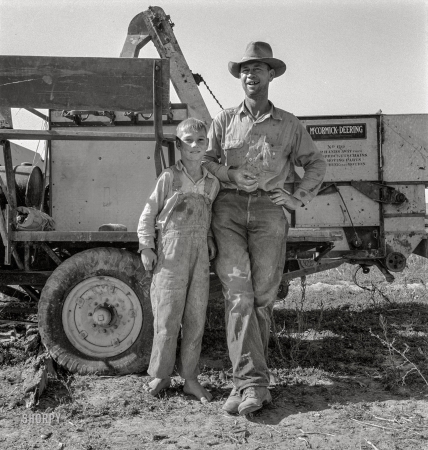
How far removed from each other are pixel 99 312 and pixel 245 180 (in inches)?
60.3

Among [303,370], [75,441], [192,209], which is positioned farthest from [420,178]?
[75,441]

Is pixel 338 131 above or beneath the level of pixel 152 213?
above

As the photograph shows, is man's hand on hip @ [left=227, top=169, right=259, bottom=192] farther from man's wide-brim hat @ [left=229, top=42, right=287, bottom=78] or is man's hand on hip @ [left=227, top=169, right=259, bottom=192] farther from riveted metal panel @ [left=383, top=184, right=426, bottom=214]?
riveted metal panel @ [left=383, top=184, right=426, bottom=214]

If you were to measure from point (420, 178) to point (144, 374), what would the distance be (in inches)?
182

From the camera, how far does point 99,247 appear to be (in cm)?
408

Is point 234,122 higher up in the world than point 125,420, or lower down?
higher up

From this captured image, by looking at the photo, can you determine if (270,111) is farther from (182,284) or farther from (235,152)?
(182,284)

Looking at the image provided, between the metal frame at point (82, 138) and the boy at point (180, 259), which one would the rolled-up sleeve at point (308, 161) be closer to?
the boy at point (180, 259)

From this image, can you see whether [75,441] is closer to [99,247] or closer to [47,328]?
[47,328]

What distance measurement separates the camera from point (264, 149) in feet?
11.7

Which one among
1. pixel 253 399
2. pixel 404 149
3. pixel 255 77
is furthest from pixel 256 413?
pixel 404 149

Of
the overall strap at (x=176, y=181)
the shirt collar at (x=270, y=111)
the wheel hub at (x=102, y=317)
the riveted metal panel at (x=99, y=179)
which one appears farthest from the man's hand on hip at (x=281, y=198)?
the riveted metal panel at (x=99, y=179)

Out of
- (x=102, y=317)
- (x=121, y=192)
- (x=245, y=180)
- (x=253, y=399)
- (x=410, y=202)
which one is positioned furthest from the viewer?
(x=410, y=202)

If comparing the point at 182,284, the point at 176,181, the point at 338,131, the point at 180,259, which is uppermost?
the point at 338,131
